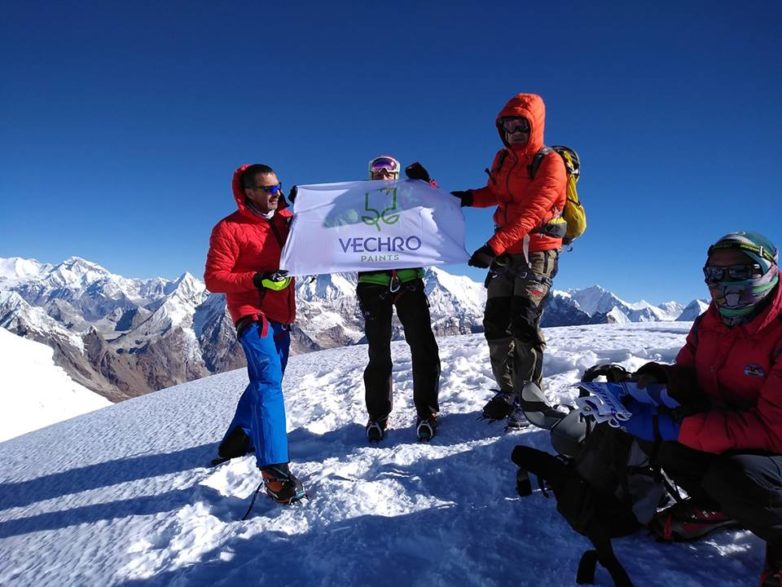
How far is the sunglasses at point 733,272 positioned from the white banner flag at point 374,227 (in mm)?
2865

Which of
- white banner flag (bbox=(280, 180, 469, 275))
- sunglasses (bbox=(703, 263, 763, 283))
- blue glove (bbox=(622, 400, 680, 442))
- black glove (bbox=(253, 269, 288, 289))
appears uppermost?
white banner flag (bbox=(280, 180, 469, 275))

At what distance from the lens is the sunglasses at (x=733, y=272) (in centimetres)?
294

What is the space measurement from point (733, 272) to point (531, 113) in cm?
299

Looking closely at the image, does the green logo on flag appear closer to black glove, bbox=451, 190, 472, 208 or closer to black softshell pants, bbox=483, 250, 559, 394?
black glove, bbox=451, 190, 472, 208

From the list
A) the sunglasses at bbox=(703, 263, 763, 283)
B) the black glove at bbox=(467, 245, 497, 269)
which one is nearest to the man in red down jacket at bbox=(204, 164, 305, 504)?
the black glove at bbox=(467, 245, 497, 269)

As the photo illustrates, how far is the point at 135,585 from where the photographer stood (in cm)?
329

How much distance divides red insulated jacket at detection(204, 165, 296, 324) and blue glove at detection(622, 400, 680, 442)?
3755 mm

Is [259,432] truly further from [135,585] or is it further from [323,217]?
[323,217]

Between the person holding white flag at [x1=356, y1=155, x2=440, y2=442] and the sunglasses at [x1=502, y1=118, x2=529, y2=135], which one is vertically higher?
the sunglasses at [x1=502, y1=118, x2=529, y2=135]

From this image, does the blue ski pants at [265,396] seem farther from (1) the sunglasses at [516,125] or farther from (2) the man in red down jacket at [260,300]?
(1) the sunglasses at [516,125]

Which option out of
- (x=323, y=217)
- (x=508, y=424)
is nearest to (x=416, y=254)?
(x=323, y=217)

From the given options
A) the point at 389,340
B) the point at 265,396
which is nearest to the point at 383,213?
the point at 389,340

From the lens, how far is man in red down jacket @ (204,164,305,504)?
432cm

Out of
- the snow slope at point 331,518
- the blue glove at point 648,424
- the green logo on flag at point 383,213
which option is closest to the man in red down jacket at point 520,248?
the snow slope at point 331,518
